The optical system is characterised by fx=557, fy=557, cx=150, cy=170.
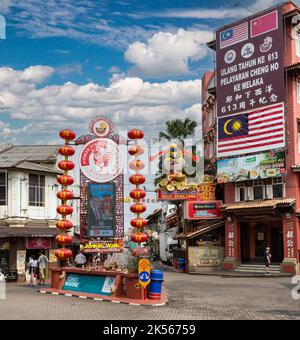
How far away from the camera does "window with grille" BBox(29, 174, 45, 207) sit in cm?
3477

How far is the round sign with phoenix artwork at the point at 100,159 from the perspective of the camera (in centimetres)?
3098

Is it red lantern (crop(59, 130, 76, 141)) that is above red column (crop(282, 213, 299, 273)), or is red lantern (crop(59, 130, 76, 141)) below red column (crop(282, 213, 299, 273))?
above

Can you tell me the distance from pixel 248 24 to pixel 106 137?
52.6 ft

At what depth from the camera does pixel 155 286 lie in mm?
21359

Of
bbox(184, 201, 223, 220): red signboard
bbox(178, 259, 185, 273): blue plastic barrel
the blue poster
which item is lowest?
bbox(178, 259, 185, 273): blue plastic barrel

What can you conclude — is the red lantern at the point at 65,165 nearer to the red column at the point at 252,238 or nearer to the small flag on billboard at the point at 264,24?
the small flag on billboard at the point at 264,24

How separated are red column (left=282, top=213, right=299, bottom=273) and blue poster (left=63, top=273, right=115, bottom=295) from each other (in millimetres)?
16899

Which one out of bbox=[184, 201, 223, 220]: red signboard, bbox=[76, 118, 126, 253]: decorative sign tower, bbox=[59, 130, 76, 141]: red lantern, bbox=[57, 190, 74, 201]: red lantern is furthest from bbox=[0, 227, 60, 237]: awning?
bbox=[184, 201, 223, 220]: red signboard

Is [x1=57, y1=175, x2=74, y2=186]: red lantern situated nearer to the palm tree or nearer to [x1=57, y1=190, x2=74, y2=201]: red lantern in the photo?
[x1=57, y1=190, x2=74, y2=201]: red lantern

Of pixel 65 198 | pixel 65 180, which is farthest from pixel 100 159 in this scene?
pixel 65 198

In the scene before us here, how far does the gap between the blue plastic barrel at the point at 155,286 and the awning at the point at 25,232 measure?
1330 centimetres

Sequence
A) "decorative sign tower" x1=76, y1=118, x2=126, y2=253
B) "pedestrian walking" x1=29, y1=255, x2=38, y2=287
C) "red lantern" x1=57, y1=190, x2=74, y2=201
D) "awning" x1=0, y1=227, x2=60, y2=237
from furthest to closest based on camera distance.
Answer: "decorative sign tower" x1=76, y1=118, x2=126, y2=253, "awning" x1=0, y1=227, x2=60, y2=237, "pedestrian walking" x1=29, y1=255, x2=38, y2=287, "red lantern" x1=57, y1=190, x2=74, y2=201

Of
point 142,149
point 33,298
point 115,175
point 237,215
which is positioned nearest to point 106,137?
point 115,175
